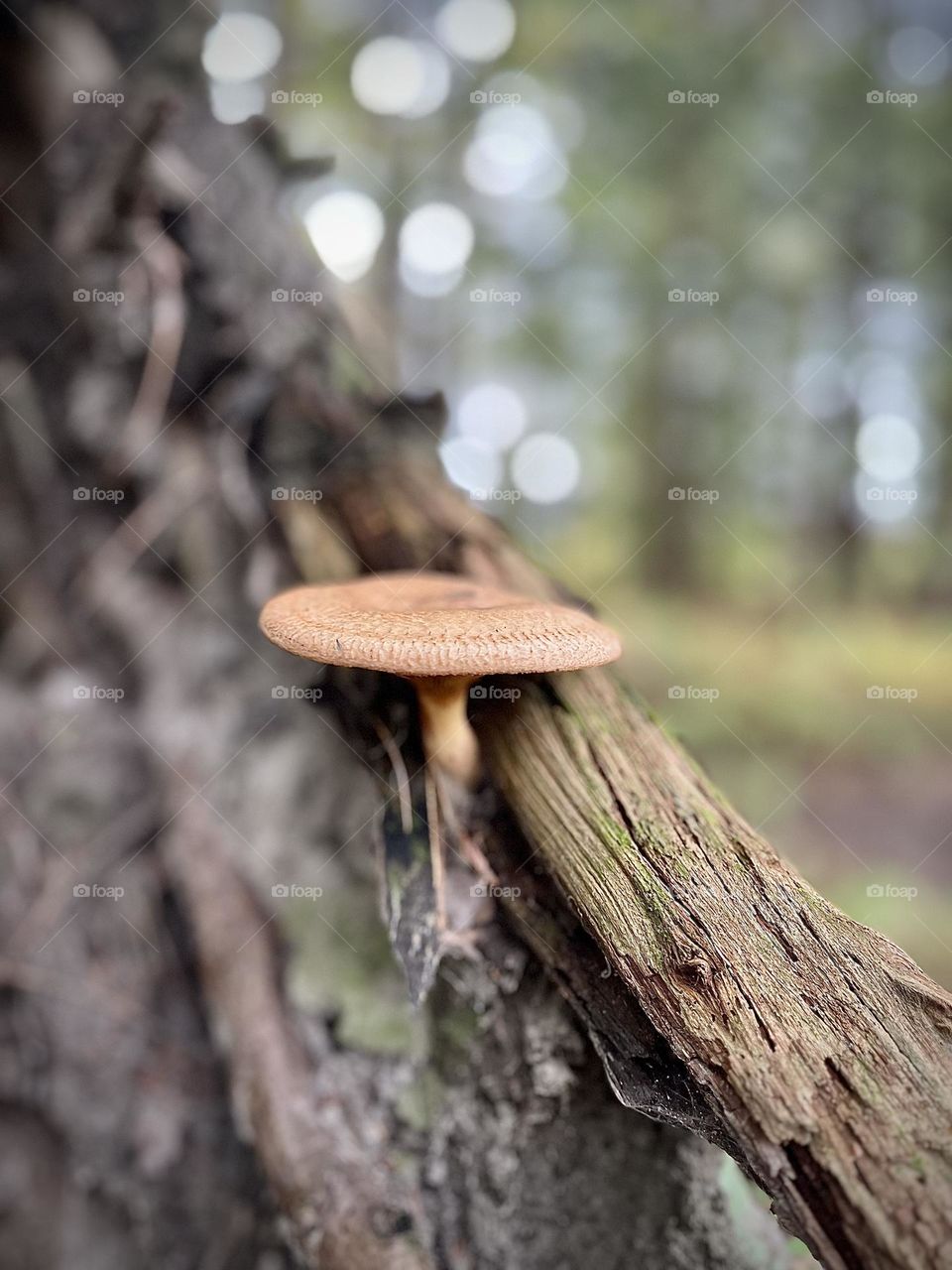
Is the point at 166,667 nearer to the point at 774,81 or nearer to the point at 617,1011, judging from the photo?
the point at 617,1011

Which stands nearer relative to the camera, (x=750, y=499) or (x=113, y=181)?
(x=113, y=181)

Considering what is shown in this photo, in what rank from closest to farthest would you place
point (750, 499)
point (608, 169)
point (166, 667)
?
point (166, 667) < point (608, 169) < point (750, 499)

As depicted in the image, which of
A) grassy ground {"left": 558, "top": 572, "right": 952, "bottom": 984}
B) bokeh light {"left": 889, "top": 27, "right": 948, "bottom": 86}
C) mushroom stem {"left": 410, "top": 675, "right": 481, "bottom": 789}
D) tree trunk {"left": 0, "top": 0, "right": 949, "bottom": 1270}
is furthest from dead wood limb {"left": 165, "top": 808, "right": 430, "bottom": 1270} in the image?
bokeh light {"left": 889, "top": 27, "right": 948, "bottom": 86}

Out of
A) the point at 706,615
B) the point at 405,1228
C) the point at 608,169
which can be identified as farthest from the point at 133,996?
the point at 608,169

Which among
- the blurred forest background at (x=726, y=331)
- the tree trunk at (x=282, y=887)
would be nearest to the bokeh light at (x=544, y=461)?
the blurred forest background at (x=726, y=331)

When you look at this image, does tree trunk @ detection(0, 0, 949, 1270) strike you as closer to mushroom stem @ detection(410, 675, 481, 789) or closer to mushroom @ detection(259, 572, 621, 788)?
mushroom stem @ detection(410, 675, 481, 789)

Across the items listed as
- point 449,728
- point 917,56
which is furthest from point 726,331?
point 449,728
